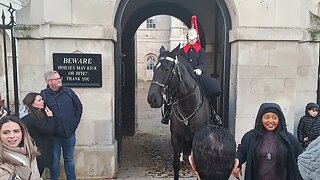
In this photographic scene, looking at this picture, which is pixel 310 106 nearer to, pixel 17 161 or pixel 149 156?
pixel 149 156

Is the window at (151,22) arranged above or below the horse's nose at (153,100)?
above

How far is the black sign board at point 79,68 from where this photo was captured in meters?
5.45

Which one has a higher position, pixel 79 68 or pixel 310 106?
pixel 79 68

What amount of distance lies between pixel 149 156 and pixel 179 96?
284 cm

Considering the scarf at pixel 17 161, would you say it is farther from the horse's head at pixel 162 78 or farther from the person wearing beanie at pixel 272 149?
the horse's head at pixel 162 78

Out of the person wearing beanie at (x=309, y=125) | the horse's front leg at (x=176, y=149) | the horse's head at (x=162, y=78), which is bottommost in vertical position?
the horse's front leg at (x=176, y=149)

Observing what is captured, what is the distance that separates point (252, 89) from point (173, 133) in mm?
1603

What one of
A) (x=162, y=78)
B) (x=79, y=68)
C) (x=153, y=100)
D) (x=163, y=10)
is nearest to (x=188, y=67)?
(x=162, y=78)

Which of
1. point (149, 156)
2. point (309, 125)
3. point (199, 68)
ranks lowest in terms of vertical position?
point (149, 156)

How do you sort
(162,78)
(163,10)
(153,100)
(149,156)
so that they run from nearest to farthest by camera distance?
1. (153,100)
2. (162,78)
3. (149,156)
4. (163,10)

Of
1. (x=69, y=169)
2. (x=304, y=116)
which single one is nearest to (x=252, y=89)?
(x=304, y=116)

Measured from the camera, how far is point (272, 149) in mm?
3066

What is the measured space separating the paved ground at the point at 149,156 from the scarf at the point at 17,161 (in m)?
3.31

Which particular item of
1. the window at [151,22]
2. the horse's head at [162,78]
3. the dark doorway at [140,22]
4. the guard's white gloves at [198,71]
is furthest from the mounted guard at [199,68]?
the window at [151,22]
